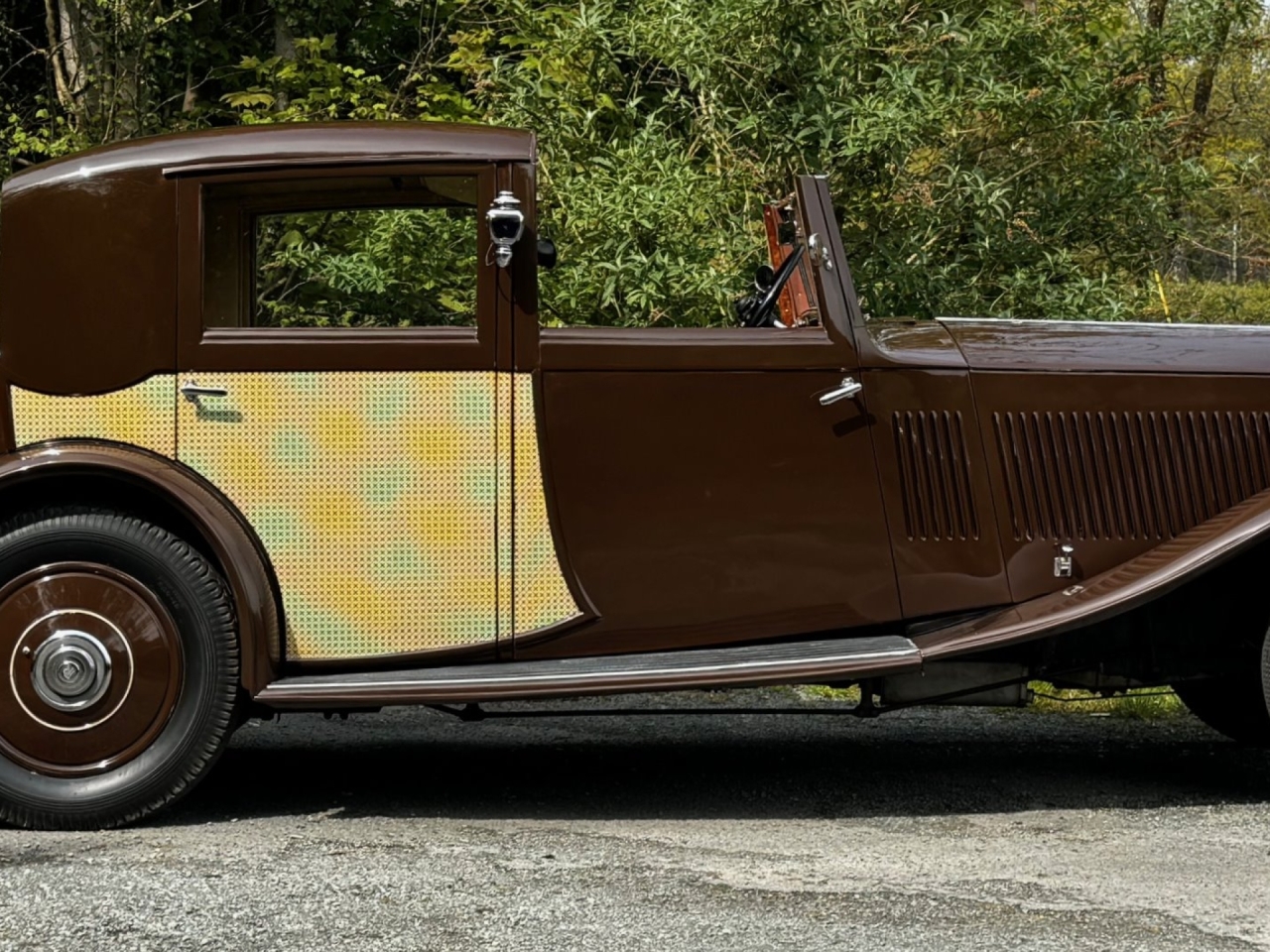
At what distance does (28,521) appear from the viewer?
4.41 m

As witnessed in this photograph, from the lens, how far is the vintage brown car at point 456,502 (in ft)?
14.4

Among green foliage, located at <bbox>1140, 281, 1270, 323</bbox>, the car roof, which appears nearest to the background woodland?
the car roof

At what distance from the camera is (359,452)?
4.48 meters

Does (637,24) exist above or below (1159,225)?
above

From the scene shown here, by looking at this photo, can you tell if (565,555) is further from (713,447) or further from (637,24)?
(637,24)

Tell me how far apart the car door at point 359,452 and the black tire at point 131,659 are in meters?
0.22

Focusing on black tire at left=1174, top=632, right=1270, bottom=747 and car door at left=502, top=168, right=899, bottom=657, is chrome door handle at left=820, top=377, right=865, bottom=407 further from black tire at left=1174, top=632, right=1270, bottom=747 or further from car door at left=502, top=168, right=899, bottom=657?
black tire at left=1174, top=632, right=1270, bottom=747

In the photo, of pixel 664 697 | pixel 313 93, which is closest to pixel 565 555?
pixel 664 697

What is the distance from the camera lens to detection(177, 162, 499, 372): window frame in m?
4.46

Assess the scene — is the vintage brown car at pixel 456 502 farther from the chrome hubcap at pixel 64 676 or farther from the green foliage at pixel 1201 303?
the green foliage at pixel 1201 303

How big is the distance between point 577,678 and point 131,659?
1.26m

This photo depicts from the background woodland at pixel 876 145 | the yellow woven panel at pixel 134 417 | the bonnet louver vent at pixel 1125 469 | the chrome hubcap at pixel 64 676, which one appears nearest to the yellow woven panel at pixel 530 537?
the yellow woven panel at pixel 134 417

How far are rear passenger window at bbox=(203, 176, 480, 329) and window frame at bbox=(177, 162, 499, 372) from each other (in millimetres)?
47

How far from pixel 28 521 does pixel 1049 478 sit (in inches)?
118
